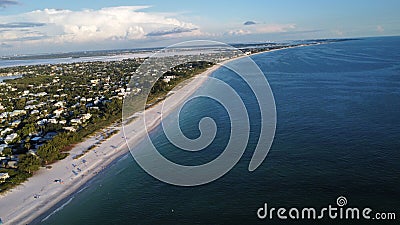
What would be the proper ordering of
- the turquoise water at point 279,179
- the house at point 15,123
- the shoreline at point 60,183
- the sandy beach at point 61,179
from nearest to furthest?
Result: the turquoise water at point 279,179 → the shoreline at point 60,183 → the sandy beach at point 61,179 → the house at point 15,123

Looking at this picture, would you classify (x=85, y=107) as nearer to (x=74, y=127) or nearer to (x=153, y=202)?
(x=74, y=127)

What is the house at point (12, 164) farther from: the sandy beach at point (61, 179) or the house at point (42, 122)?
the house at point (42, 122)

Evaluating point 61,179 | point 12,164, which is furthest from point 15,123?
point 61,179

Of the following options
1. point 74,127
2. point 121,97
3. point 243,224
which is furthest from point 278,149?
point 121,97

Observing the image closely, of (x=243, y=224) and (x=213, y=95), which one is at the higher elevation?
(x=213, y=95)

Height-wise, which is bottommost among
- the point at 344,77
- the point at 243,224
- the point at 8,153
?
the point at 243,224

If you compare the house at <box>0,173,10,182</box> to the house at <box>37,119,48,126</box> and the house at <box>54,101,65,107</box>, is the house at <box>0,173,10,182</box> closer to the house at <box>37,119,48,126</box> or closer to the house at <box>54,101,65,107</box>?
the house at <box>37,119,48,126</box>

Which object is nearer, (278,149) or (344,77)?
(278,149)

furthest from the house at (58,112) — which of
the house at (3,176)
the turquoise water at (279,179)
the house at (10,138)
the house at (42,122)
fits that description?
the house at (3,176)

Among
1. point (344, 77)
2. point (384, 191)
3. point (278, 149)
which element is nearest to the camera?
point (384, 191)

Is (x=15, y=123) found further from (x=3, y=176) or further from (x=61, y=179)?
(x=61, y=179)
